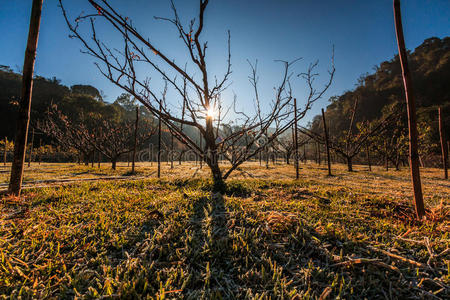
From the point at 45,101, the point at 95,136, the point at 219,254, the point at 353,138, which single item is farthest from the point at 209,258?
the point at 45,101

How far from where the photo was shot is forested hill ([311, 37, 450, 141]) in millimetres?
34125

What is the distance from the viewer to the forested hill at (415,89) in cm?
3412

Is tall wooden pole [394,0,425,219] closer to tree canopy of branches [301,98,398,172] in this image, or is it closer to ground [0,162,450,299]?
ground [0,162,450,299]

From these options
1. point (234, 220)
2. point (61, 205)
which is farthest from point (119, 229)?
point (61, 205)

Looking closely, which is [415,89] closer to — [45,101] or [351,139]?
[351,139]

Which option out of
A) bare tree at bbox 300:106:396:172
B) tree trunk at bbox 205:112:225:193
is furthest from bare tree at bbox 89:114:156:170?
bare tree at bbox 300:106:396:172

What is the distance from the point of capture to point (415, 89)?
1537 inches

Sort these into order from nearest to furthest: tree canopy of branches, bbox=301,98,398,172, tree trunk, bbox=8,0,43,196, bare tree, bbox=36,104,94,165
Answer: tree trunk, bbox=8,0,43,196 < tree canopy of branches, bbox=301,98,398,172 < bare tree, bbox=36,104,94,165

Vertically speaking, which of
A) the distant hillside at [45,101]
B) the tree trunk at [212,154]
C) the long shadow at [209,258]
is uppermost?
the distant hillside at [45,101]

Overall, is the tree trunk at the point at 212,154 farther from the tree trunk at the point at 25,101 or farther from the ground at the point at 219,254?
the tree trunk at the point at 25,101

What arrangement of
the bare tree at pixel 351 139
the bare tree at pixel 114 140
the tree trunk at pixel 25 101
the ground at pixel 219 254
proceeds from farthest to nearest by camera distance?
the bare tree at pixel 114 140, the bare tree at pixel 351 139, the tree trunk at pixel 25 101, the ground at pixel 219 254

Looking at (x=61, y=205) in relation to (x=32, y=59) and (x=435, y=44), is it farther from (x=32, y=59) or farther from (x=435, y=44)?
(x=435, y=44)

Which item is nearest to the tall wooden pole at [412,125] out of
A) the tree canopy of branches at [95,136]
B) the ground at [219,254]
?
the ground at [219,254]

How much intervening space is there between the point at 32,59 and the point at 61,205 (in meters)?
2.63
